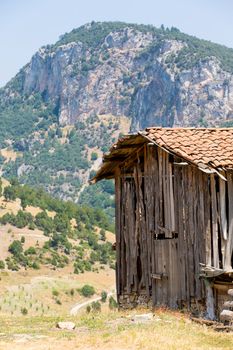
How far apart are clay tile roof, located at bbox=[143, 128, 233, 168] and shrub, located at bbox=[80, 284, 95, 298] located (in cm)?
5419

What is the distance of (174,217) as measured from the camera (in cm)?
2078

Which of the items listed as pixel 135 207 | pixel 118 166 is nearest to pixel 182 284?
pixel 135 207

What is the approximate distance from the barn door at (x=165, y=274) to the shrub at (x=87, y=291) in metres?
53.0

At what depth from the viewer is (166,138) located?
68.8 ft

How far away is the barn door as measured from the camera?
68.3 feet

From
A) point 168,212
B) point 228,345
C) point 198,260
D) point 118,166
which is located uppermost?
point 118,166

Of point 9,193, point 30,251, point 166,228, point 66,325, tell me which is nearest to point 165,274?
point 166,228

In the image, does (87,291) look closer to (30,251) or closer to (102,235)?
(30,251)

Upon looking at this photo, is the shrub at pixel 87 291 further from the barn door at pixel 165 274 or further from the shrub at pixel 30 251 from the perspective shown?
the barn door at pixel 165 274

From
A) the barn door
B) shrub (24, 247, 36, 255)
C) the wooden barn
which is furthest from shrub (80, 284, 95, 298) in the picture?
the barn door

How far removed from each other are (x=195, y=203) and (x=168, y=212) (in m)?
1.39

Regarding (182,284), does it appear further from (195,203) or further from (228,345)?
(228,345)

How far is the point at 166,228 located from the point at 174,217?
50 cm

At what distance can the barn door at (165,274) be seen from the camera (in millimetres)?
20828
